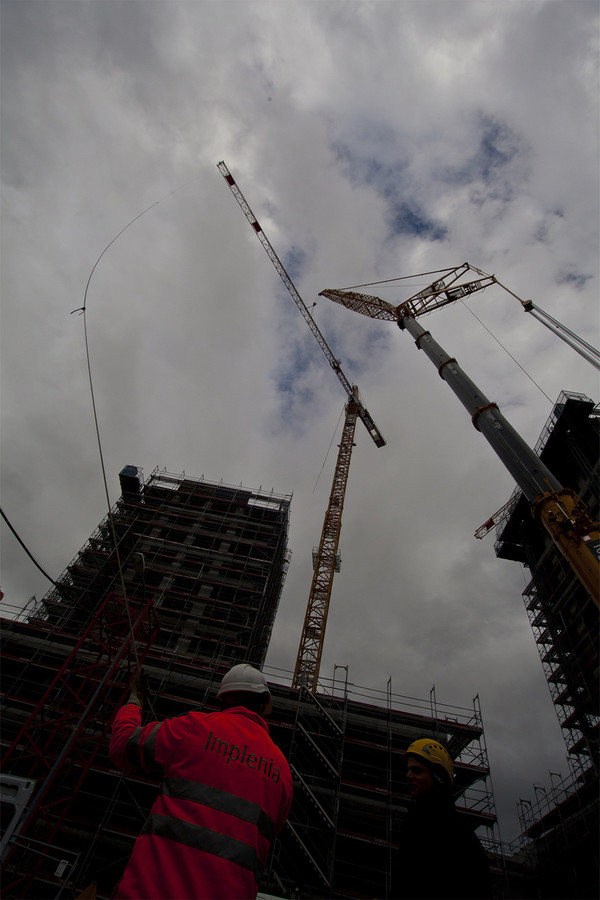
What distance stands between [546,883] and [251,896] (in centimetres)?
2300

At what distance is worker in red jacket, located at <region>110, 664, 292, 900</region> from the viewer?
1.90m

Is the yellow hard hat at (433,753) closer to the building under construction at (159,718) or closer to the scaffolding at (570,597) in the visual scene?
the building under construction at (159,718)

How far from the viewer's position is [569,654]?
2067 centimetres

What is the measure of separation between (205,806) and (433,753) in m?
1.76

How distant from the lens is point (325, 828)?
14742 mm

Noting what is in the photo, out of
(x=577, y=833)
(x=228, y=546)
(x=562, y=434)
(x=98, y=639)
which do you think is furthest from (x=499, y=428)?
(x=228, y=546)

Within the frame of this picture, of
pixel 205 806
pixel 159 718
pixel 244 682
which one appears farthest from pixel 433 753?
pixel 159 718

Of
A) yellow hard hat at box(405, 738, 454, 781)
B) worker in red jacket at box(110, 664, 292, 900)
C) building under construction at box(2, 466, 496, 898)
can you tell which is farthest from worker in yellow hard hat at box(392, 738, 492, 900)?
building under construction at box(2, 466, 496, 898)

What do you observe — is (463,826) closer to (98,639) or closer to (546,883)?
(98,639)

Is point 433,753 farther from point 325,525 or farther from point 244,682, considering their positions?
point 325,525

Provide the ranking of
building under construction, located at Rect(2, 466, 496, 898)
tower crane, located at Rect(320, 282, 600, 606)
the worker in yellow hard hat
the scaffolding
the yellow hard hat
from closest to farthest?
1. the worker in yellow hard hat
2. the yellow hard hat
3. tower crane, located at Rect(320, 282, 600, 606)
4. building under construction, located at Rect(2, 466, 496, 898)
5. the scaffolding

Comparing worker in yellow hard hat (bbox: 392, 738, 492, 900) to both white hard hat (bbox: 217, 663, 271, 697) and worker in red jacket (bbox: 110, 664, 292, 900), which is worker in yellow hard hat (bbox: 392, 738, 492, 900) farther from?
white hard hat (bbox: 217, 663, 271, 697)

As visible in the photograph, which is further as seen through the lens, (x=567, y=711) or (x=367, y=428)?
(x=367, y=428)

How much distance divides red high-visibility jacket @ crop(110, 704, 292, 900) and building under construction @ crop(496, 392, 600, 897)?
19.6 metres
